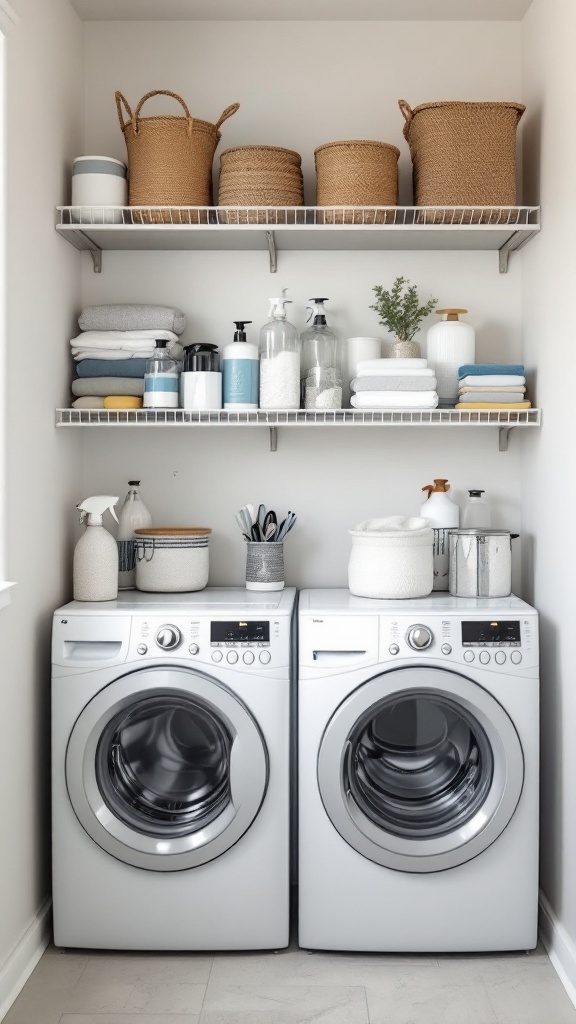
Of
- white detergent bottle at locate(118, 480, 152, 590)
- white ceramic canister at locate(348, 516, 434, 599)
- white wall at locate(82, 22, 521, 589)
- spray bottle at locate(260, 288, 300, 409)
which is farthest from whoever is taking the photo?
white wall at locate(82, 22, 521, 589)

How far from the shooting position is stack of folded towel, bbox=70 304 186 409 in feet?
8.48

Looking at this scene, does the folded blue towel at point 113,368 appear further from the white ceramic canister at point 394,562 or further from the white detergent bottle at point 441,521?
the white detergent bottle at point 441,521

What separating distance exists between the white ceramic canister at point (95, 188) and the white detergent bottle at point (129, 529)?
758 millimetres

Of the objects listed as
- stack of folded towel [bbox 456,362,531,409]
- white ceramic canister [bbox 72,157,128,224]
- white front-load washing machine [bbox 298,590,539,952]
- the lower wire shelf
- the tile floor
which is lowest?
the tile floor

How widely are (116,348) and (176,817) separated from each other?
4.20 feet

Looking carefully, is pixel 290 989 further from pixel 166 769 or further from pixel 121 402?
pixel 121 402

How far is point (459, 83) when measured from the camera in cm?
278

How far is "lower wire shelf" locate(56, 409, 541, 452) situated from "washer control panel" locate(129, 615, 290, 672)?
56cm

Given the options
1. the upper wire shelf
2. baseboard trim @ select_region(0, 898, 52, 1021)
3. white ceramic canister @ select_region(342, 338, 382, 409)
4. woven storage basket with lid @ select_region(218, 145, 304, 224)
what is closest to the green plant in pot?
white ceramic canister @ select_region(342, 338, 382, 409)

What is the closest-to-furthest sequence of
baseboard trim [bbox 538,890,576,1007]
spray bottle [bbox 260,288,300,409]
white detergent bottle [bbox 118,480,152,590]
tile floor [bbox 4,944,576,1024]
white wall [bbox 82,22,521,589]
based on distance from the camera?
tile floor [bbox 4,944,576,1024]
baseboard trim [bbox 538,890,576,1007]
spray bottle [bbox 260,288,300,409]
white detergent bottle [bbox 118,480,152,590]
white wall [bbox 82,22,521,589]

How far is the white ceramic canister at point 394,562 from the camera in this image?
8.06ft

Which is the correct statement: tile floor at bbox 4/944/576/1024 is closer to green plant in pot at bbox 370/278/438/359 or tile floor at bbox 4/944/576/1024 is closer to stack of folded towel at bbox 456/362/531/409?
stack of folded towel at bbox 456/362/531/409

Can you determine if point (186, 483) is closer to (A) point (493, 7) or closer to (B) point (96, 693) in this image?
(B) point (96, 693)

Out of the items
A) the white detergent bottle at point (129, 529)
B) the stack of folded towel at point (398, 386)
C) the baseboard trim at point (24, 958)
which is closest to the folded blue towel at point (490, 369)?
the stack of folded towel at point (398, 386)
